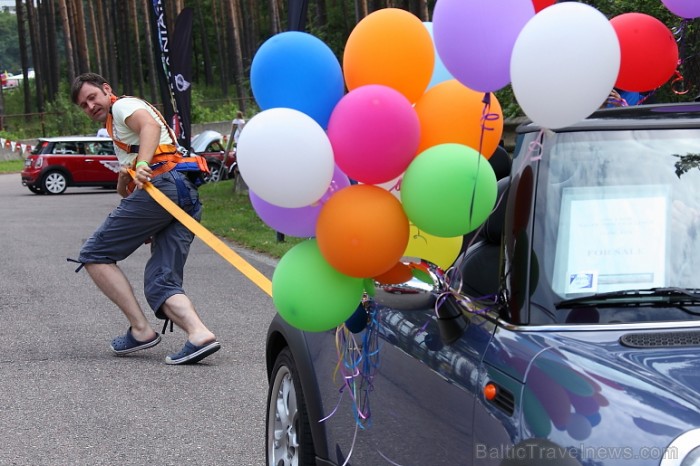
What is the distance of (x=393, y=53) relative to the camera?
3.28m

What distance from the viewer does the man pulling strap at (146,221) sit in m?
7.09

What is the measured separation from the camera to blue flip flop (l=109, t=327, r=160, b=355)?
7.51m

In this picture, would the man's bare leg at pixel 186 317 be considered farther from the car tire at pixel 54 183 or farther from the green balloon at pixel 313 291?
the car tire at pixel 54 183

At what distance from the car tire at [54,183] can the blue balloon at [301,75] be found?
3020 cm

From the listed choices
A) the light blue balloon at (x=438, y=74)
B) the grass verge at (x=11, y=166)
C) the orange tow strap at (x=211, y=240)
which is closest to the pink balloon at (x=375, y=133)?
the light blue balloon at (x=438, y=74)

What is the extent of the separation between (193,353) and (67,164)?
26.7 meters

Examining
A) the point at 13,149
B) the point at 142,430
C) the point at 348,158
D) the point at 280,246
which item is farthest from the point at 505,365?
the point at 13,149

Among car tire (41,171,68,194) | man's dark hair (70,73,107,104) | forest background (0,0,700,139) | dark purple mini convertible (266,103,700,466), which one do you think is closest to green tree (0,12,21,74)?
forest background (0,0,700,139)

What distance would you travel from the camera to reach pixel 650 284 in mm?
3023

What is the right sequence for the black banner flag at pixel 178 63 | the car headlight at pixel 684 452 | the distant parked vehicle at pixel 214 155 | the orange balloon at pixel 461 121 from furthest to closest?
1. the distant parked vehicle at pixel 214 155
2. the black banner flag at pixel 178 63
3. the orange balloon at pixel 461 121
4. the car headlight at pixel 684 452

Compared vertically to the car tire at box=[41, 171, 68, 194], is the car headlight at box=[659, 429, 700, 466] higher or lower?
higher

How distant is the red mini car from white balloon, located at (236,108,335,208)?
97.8 ft

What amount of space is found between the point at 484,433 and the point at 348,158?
939mm

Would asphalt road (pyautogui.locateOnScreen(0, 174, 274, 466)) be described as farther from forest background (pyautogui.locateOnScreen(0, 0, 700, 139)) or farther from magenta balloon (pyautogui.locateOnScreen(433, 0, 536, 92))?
forest background (pyautogui.locateOnScreen(0, 0, 700, 139))
